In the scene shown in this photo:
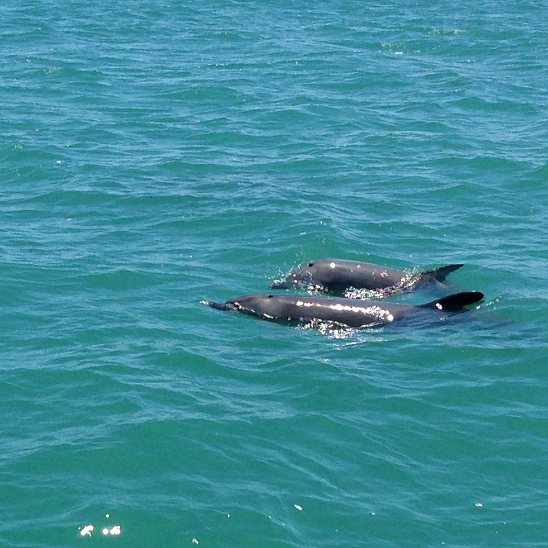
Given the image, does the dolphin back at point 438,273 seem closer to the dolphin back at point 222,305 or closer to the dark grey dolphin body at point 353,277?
the dark grey dolphin body at point 353,277

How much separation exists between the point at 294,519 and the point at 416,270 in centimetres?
693

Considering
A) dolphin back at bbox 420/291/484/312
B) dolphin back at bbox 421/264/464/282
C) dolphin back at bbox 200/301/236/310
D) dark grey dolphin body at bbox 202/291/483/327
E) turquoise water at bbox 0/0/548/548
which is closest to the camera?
turquoise water at bbox 0/0/548/548

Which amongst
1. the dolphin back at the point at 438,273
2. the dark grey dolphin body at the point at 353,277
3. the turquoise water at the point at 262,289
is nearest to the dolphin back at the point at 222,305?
the turquoise water at the point at 262,289

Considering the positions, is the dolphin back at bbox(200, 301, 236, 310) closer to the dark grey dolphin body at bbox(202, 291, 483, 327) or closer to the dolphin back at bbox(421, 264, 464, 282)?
the dark grey dolphin body at bbox(202, 291, 483, 327)

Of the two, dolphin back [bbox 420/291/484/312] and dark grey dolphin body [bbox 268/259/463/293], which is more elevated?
dolphin back [bbox 420/291/484/312]

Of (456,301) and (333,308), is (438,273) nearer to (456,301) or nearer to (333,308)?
(456,301)

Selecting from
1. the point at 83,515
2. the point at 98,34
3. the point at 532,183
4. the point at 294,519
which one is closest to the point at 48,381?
the point at 83,515

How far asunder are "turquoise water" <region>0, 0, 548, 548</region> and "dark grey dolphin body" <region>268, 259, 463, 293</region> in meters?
0.31

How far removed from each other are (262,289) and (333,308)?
162 cm

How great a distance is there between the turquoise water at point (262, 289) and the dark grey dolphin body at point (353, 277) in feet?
1.03

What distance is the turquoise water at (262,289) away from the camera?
9.49 meters

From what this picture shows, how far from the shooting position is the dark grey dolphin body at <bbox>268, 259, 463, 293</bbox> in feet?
48.5

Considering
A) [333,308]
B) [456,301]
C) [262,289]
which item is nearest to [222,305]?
[262,289]

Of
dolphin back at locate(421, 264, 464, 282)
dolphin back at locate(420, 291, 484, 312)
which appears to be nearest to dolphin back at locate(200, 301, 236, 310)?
dolphin back at locate(420, 291, 484, 312)
